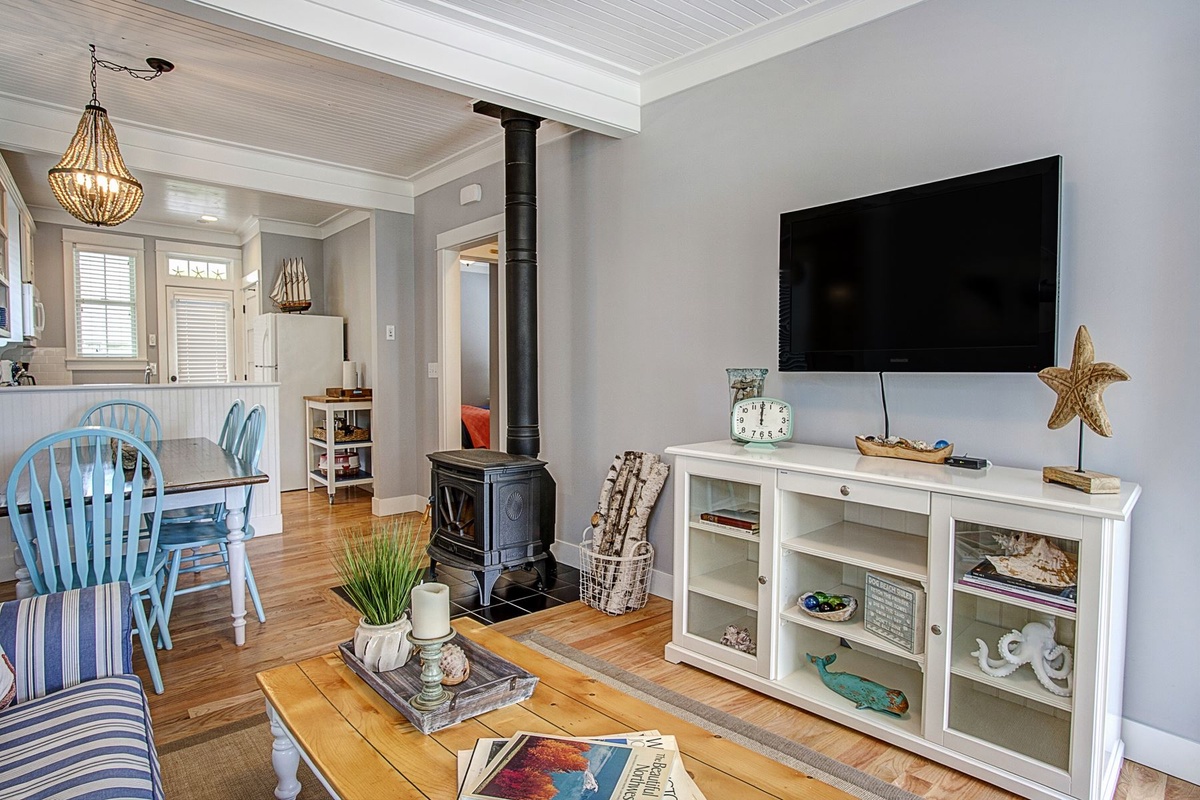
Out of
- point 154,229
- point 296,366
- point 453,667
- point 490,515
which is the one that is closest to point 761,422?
point 490,515

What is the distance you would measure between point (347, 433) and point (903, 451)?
4871 mm

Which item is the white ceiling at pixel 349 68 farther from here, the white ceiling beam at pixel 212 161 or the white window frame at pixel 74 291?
the white window frame at pixel 74 291

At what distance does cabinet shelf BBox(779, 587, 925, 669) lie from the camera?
6.93 ft

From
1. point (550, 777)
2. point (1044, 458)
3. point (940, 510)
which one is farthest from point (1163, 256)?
point (550, 777)

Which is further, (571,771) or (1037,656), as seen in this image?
(1037,656)

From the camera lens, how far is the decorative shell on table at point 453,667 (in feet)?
5.11

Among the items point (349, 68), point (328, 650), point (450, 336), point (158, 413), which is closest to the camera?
point (328, 650)

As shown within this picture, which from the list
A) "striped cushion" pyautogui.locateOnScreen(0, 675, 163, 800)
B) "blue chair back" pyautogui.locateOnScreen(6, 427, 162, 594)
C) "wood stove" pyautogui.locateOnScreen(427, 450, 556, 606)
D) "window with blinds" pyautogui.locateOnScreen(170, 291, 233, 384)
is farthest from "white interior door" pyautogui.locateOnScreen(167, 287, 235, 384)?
"striped cushion" pyautogui.locateOnScreen(0, 675, 163, 800)

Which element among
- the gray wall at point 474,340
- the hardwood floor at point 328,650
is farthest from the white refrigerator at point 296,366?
the hardwood floor at point 328,650

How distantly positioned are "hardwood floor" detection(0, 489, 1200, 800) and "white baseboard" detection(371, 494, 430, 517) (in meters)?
1.22

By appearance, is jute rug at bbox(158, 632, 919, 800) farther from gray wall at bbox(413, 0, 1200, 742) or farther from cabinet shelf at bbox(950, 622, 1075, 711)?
gray wall at bbox(413, 0, 1200, 742)

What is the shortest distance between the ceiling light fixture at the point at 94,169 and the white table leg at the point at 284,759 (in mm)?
2980

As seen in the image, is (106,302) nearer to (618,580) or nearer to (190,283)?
(190,283)

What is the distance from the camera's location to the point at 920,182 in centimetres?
249
